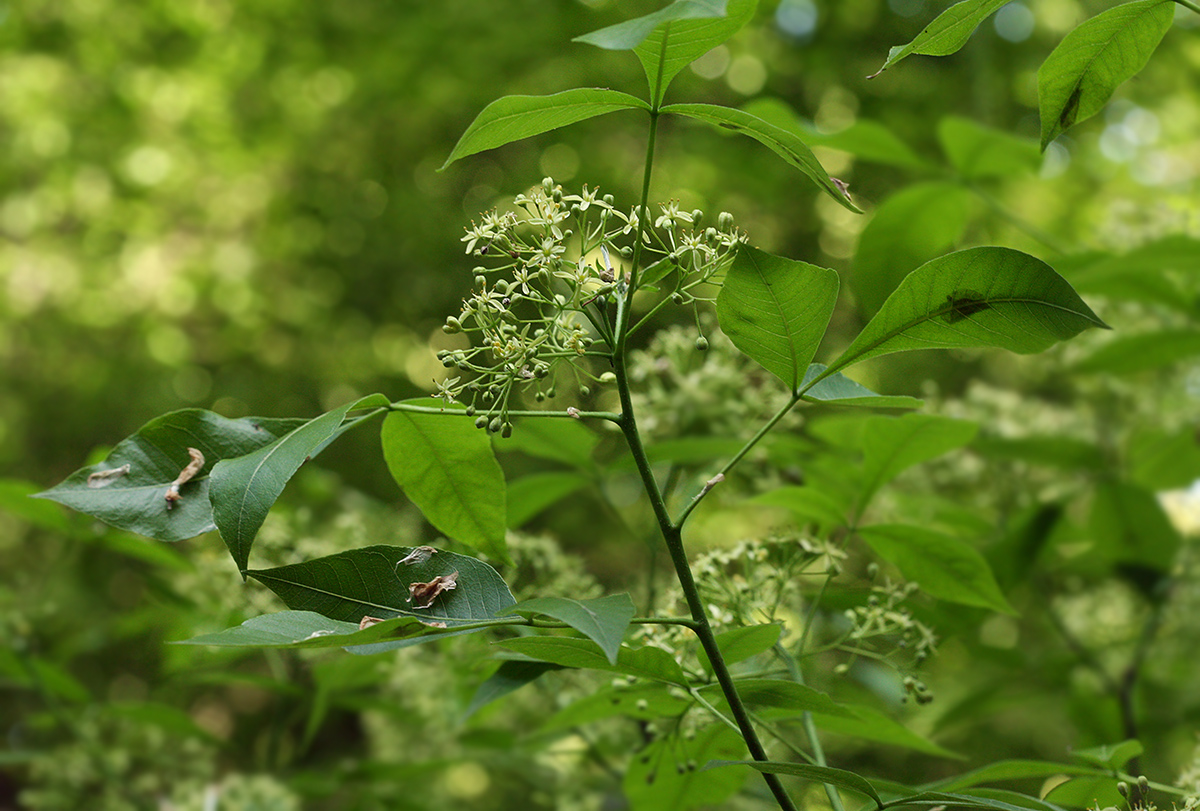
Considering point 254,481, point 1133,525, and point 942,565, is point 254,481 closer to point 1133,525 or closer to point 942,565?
point 942,565

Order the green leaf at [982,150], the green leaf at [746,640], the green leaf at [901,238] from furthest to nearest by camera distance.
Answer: the green leaf at [982,150] → the green leaf at [901,238] → the green leaf at [746,640]

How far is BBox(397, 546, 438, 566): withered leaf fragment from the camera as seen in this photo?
76 centimetres

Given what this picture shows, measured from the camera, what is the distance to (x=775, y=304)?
771 millimetres

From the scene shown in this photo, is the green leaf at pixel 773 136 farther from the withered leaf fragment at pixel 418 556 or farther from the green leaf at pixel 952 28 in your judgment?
the withered leaf fragment at pixel 418 556

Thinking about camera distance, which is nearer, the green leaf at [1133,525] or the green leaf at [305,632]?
the green leaf at [305,632]

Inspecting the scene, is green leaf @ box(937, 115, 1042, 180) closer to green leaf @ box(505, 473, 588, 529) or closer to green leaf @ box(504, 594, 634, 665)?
green leaf @ box(505, 473, 588, 529)

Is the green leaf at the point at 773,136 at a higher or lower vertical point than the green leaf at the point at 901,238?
lower

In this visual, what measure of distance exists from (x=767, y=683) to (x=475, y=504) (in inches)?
13.0

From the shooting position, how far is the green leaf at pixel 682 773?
1.06m

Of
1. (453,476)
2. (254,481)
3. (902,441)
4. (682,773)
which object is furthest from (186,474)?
(902,441)

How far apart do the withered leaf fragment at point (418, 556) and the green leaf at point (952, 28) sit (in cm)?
55

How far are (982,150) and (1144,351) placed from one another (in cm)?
50

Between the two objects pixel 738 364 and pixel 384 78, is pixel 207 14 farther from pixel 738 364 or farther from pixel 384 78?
pixel 738 364

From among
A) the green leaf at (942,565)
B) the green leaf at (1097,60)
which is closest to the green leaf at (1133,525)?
the green leaf at (942,565)
